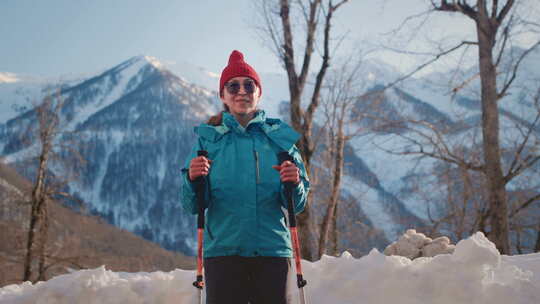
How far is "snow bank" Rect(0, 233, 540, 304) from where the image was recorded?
297cm

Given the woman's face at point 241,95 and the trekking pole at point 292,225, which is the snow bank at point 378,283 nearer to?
the trekking pole at point 292,225

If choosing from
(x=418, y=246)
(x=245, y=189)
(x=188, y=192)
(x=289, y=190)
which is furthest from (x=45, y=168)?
(x=289, y=190)

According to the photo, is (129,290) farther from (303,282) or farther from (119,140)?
(119,140)

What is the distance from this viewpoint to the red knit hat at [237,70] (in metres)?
2.80

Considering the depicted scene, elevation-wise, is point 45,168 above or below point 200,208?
above

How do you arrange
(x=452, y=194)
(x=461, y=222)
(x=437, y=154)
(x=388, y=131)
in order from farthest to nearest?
(x=452, y=194)
(x=461, y=222)
(x=388, y=131)
(x=437, y=154)

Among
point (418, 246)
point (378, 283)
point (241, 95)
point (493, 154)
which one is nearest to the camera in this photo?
point (241, 95)

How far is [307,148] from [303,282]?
5.99 metres

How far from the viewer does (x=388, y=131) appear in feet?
36.7

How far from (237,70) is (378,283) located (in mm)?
2192

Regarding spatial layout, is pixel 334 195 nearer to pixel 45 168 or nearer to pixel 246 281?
pixel 246 281

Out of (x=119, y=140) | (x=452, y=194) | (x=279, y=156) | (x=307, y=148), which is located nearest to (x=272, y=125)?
(x=279, y=156)

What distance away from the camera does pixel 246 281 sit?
2295 millimetres

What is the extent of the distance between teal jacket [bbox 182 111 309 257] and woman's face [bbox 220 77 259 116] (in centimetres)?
11
